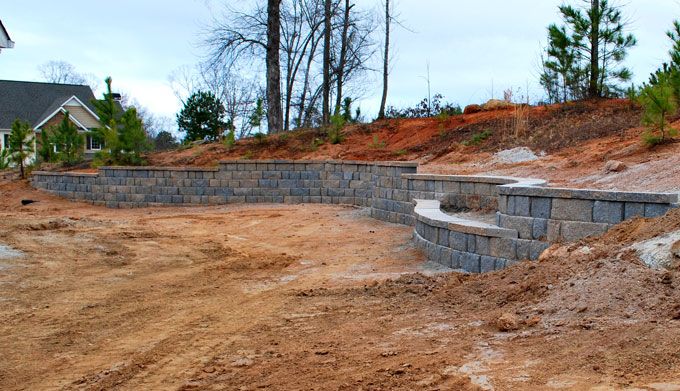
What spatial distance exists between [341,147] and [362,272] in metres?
12.0

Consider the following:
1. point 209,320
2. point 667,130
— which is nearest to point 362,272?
point 209,320

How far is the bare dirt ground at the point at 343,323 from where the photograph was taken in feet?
12.4

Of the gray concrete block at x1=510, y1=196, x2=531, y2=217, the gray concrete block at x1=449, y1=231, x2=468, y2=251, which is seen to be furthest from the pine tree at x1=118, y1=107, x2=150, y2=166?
the gray concrete block at x1=510, y1=196, x2=531, y2=217

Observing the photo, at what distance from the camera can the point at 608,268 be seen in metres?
4.95

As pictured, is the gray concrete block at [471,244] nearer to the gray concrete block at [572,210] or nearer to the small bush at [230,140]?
the gray concrete block at [572,210]

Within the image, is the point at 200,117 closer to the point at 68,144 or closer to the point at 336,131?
the point at 68,144

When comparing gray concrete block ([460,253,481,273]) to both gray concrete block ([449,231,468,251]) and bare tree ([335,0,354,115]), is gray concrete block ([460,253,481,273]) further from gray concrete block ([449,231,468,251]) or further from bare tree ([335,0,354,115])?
bare tree ([335,0,354,115])

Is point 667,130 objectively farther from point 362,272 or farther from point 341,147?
point 341,147

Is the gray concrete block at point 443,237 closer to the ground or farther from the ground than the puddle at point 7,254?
farther from the ground

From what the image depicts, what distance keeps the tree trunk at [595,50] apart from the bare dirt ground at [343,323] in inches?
374

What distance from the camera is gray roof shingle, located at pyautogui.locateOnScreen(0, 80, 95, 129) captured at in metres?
38.9

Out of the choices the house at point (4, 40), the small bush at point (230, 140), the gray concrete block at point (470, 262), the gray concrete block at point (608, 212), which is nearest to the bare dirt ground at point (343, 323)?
the gray concrete block at point (470, 262)

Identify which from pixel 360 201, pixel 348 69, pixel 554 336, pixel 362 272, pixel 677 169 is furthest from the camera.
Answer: pixel 348 69

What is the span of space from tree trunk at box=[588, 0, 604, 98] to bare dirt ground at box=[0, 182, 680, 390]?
9.50 metres
